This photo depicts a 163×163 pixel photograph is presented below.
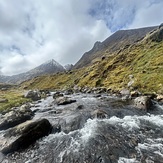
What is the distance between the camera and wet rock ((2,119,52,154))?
739 inches

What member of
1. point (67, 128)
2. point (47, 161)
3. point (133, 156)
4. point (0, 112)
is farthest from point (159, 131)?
point (0, 112)

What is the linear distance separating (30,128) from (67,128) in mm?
5630

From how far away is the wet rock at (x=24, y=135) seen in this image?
18766 mm

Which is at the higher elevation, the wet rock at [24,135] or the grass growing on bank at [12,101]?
the grass growing on bank at [12,101]

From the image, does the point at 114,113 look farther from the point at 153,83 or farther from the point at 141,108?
the point at 153,83

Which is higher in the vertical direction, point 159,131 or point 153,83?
point 153,83

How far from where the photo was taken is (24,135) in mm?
19906

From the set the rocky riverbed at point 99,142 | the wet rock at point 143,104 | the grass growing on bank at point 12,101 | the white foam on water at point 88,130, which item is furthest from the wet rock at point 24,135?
the grass growing on bank at point 12,101

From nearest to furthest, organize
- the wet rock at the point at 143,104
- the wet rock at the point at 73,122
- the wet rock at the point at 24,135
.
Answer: the wet rock at the point at 24,135, the wet rock at the point at 73,122, the wet rock at the point at 143,104

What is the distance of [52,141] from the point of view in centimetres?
2020

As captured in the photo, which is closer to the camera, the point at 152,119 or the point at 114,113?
the point at 152,119

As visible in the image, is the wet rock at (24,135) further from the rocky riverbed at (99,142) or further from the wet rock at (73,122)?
the wet rock at (73,122)

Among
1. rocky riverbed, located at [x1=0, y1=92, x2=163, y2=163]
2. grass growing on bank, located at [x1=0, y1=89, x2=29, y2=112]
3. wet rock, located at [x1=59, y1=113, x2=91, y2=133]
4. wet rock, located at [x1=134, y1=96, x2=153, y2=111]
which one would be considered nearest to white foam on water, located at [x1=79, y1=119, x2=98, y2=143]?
rocky riverbed, located at [x1=0, y1=92, x2=163, y2=163]

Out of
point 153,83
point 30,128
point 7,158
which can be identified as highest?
point 153,83
